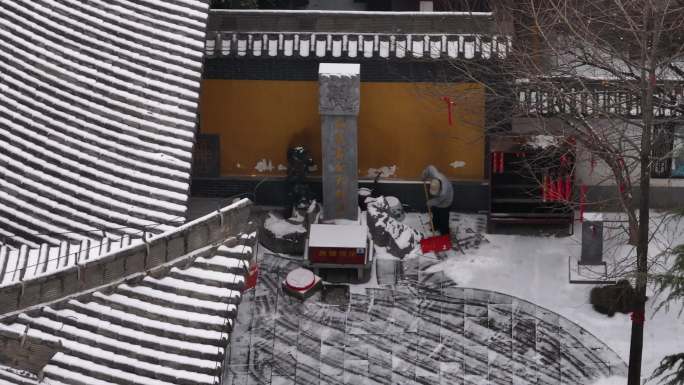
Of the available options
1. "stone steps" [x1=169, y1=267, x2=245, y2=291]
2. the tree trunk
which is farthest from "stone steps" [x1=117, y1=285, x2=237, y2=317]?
the tree trunk

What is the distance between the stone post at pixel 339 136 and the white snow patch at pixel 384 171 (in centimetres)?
138

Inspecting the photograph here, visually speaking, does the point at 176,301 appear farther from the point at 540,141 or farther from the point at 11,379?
the point at 540,141

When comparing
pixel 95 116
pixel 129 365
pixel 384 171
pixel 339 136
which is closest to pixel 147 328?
pixel 129 365

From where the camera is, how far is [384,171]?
2400 cm

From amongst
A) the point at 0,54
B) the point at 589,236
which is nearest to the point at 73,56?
the point at 0,54

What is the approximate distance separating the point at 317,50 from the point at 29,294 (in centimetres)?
1189

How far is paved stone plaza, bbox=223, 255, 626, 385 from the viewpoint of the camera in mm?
20062

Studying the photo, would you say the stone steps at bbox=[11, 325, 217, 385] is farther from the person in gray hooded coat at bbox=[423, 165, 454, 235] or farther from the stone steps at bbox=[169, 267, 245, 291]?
the person in gray hooded coat at bbox=[423, 165, 454, 235]

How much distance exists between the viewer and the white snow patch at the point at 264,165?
2411cm

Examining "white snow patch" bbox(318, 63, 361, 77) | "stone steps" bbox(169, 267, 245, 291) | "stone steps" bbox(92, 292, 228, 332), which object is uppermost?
"white snow patch" bbox(318, 63, 361, 77)

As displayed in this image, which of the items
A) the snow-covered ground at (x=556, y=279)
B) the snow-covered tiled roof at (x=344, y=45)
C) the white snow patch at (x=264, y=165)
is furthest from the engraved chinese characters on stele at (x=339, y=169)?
the white snow patch at (x=264, y=165)

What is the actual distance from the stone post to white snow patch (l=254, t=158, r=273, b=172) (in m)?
1.76

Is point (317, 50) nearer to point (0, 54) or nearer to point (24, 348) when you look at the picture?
point (0, 54)

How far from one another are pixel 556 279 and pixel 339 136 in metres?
4.38
